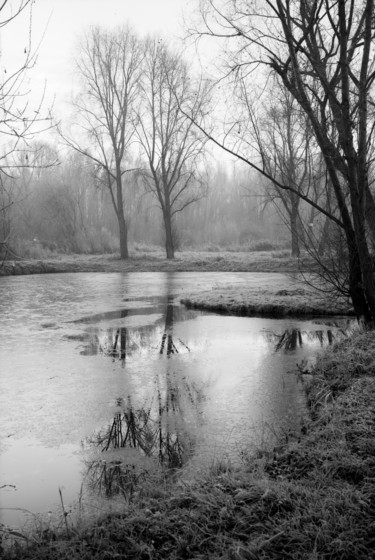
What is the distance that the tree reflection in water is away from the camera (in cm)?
392

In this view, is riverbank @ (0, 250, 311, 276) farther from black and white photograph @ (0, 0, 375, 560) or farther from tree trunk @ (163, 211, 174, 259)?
black and white photograph @ (0, 0, 375, 560)

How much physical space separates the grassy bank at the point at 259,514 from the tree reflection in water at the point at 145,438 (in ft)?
1.29

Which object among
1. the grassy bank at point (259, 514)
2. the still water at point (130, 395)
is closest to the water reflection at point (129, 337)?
the still water at point (130, 395)

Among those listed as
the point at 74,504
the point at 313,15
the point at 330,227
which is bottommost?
the point at 74,504

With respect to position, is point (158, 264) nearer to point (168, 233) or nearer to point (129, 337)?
point (168, 233)

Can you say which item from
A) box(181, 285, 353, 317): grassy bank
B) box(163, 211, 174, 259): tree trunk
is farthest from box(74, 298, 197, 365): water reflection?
box(163, 211, 174, 259): tree trunk

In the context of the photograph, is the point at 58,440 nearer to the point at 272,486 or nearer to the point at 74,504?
the point at 74,504

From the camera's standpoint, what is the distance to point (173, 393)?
6.01 meters

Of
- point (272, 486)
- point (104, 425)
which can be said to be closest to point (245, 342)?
point (104, 425)

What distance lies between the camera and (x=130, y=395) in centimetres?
595

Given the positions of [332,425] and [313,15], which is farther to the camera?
[313,15]

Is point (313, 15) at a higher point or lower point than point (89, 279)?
higher

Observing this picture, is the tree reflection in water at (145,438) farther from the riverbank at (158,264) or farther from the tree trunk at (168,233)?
the tree trunk at (168,233)

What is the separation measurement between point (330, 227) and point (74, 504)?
22.8 ft
